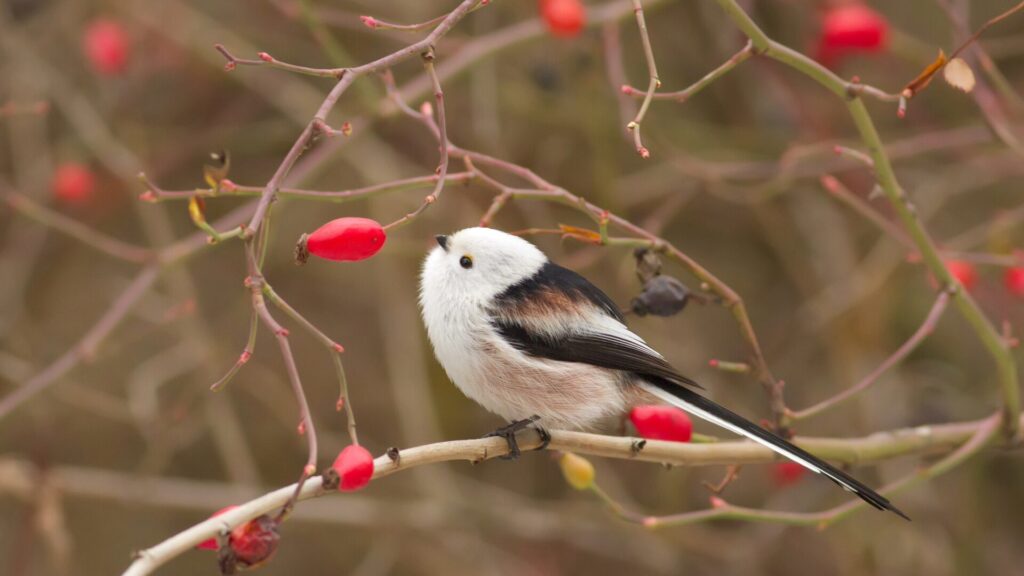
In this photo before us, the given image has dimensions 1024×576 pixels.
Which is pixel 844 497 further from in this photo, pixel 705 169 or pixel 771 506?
pixel 705 169

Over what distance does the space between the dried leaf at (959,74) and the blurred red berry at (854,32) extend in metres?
1.78

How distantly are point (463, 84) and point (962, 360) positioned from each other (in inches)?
106

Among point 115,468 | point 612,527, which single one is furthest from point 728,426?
point 115,468

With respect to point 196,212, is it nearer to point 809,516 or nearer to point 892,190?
point 892,190

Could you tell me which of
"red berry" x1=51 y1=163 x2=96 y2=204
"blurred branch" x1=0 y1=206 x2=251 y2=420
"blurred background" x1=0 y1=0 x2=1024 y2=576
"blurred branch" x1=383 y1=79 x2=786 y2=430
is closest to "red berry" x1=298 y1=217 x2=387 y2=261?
"blurred branch" x1=383 y1=79 x2=786 y2=430

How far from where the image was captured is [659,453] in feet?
8.64

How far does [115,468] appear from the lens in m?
5.60

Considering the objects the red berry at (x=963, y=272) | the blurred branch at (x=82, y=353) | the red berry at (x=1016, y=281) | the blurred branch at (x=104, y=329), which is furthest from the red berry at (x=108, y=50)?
the red berry at (x=1016, y=281)

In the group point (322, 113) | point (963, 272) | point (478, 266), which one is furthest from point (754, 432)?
point (963, 272)

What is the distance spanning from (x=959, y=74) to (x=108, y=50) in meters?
3.47

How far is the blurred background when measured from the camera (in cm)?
451

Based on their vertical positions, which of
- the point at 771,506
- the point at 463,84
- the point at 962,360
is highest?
the point at 463,84

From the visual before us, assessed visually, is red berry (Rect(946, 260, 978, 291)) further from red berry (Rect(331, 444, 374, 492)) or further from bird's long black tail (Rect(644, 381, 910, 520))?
red berry (Rect(331, 444, 374, 492))

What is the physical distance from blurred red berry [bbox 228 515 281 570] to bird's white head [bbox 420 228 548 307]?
109cm
